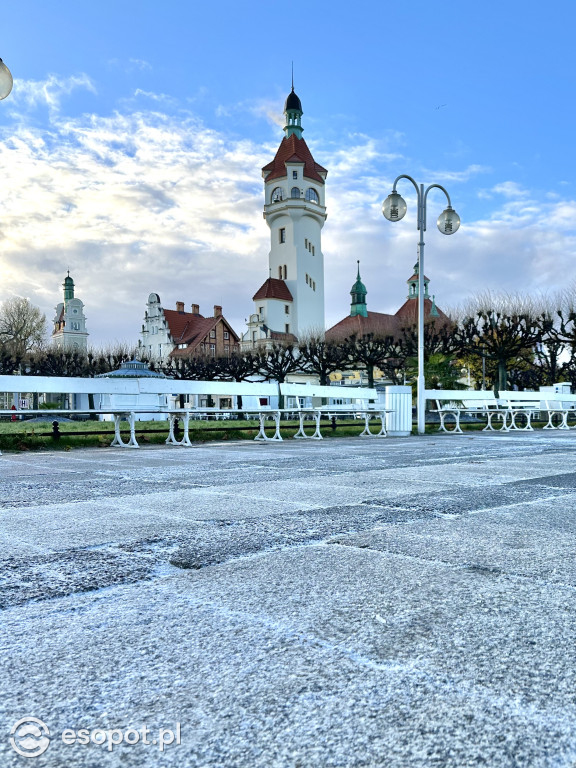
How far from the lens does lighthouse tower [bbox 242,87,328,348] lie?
73.5m

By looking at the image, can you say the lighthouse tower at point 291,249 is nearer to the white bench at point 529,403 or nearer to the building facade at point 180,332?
the building facade at point 180,332

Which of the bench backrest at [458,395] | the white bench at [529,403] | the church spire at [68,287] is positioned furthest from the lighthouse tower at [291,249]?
the bench backrest at [458,395]

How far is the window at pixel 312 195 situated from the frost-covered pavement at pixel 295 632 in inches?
2889

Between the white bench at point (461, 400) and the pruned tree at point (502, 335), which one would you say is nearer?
the white bench at point (461, 400)

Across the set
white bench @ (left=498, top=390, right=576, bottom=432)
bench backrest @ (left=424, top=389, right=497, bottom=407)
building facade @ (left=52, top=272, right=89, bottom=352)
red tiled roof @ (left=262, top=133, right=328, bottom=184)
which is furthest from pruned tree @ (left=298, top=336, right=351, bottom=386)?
building facade @ (left=52, top=272, right=89, bottom=352)

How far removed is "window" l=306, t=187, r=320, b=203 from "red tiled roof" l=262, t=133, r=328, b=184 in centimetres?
130

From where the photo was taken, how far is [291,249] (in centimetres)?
7500

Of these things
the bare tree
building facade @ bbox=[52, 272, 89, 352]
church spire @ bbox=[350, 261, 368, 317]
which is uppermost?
church spire @ bbox=[350, 261, 368, 317]

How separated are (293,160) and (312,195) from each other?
4321 millimetres

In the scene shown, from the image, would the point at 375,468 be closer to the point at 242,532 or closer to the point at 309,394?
the point at 242,532

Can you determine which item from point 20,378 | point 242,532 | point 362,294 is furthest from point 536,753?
point 362,294

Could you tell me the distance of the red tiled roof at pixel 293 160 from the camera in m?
74.1

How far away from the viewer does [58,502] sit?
4.05 meters

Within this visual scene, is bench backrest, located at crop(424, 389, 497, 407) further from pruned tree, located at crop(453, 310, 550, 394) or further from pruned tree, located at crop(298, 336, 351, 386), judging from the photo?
pruned tree, located at crop(298, 336, 351, 386)
